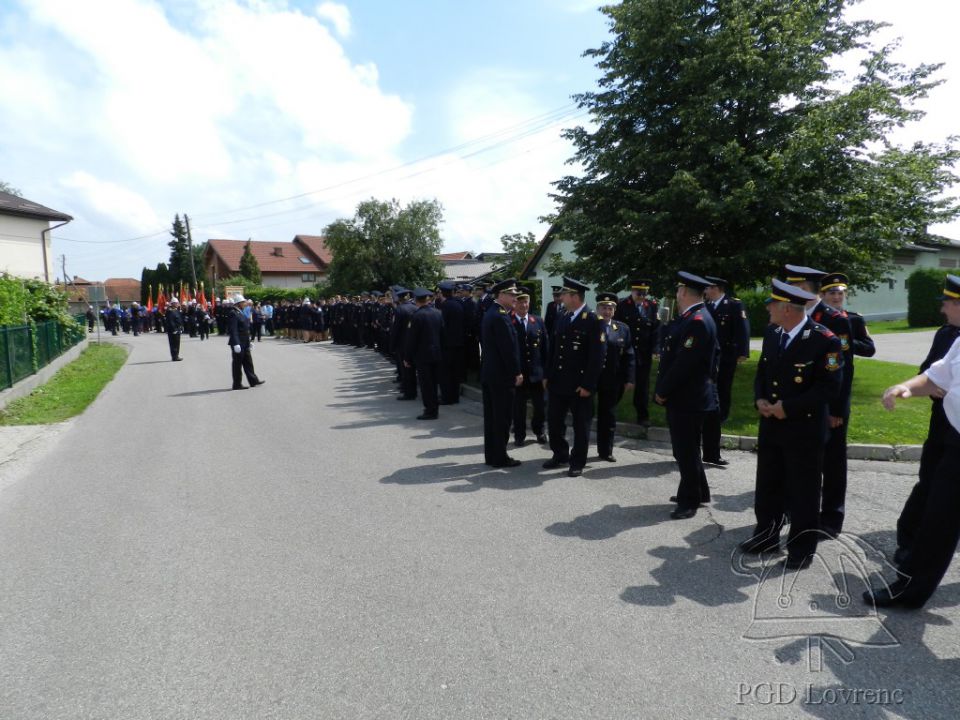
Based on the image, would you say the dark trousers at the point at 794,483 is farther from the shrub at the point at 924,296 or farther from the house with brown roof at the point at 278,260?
the house with brown roof at the point at 278,260

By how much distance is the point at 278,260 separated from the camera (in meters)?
68.4

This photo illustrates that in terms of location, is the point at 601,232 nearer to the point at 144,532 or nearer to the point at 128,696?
the point at 144,532

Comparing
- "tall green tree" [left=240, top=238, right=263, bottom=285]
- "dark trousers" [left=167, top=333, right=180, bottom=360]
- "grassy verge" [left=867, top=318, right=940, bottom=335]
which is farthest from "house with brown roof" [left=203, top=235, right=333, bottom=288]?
"grassy verge" [left=867, top=318, right=940, bottom=335]

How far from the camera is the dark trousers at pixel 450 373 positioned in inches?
434

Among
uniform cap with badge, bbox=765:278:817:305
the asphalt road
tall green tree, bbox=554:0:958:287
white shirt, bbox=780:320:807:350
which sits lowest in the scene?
the asphalt road

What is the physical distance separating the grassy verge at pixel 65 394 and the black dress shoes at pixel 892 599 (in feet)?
37.2

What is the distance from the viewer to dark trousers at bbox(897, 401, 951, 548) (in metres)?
4.35

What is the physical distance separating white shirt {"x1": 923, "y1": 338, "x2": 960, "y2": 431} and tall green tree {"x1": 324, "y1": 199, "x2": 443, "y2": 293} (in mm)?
33707

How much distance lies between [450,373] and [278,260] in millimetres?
61946

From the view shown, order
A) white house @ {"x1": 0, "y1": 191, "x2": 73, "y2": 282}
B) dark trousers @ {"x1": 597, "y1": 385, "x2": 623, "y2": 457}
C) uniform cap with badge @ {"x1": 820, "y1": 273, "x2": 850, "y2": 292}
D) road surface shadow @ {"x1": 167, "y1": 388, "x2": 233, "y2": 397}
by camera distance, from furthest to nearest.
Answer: white house @ {"x1": 0, "y1": 191, "x2": 73, "y2": 282} → road surface shadow @ {"x1": 167, "y1": 388, "x2": 233, "y2": 397} → dark trousers @ {"x1": 597, "y1": 385, "x2": 623, "y2": 457} → uniform cap with badge @ {"x1": 820, "y1": 273, "x2": 850, "y2": 292}

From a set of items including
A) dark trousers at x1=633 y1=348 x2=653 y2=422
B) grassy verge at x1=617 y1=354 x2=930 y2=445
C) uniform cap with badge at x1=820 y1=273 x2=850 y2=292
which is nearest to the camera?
uniform cap with badge at x1=820 y1=273 x2=850 y2=292

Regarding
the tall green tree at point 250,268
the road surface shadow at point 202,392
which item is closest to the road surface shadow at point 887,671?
the road surface shadow at point 202,392

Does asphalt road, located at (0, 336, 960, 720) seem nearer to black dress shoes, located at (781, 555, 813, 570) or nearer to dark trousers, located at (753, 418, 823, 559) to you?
black dress shoes, located at (781, 555, 813, 570)

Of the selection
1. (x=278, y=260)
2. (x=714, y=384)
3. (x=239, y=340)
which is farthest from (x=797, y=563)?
(x=278, y=260)
